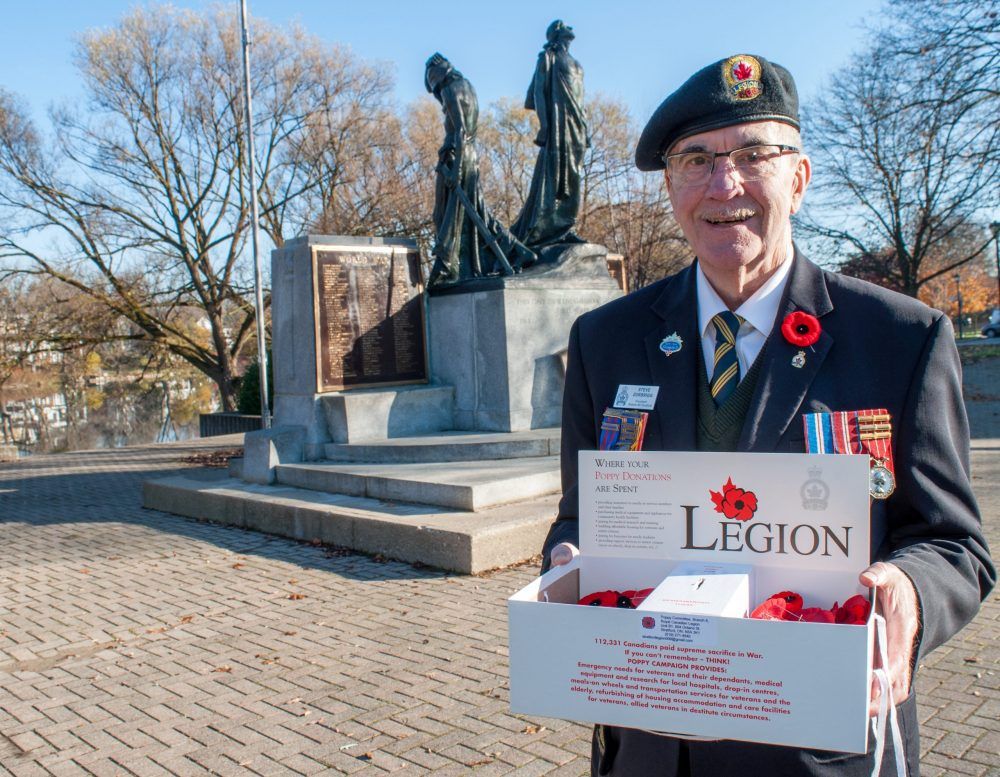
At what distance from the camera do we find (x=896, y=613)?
5.16 ft

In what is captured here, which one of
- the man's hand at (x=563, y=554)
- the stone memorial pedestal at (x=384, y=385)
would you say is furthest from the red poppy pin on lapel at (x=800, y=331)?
the stone memorial pedestal at (x=384, y=385)

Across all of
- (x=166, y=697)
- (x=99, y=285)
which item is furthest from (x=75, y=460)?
(x=166, y=697)

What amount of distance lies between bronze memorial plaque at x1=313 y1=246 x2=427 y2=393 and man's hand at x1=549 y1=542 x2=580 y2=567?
29.5 ft

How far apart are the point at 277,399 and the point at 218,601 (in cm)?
467

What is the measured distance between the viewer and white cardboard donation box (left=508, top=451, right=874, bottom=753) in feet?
4.66

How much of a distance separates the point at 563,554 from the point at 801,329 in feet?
2.31

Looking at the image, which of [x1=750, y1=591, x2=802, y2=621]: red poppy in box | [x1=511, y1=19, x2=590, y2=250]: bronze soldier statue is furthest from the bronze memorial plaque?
[x1=750, y1=591, x2=802, y2=621]: red poppy in box

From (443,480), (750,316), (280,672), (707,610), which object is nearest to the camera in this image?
(707,610)

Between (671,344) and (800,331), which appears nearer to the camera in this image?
(800,331)

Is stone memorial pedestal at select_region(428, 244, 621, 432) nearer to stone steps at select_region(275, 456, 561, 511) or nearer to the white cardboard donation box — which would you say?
stone steps at select_region(275, 456, 561, 511)

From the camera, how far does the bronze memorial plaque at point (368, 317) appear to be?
35.1ft

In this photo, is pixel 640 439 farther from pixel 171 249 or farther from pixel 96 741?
pixel 171 249

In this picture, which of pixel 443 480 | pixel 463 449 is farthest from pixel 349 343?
pixel 443 480

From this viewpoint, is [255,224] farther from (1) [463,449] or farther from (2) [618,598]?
(2) [618,598]
